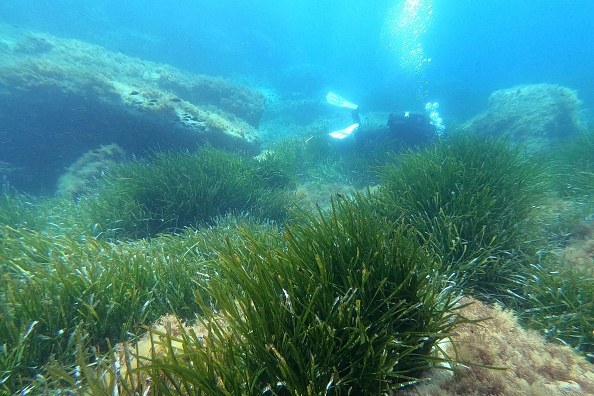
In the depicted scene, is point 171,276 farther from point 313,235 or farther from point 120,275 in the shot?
point 313,235

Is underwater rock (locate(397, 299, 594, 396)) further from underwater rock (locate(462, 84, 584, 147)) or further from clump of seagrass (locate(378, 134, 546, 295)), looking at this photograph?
underwater rock (locate(462, 84, 584, 147))

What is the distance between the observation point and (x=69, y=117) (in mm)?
10320

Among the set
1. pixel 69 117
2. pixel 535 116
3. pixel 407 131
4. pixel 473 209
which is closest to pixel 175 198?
pixel 473 209

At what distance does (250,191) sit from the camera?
290 inches

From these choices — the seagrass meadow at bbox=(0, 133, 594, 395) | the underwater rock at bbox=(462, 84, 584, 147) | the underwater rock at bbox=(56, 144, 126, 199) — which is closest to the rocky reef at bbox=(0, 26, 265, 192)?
the underwater rock at bbox=(56, 144, 126, 199)

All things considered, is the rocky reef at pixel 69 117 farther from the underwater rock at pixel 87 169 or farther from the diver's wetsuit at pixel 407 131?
the diver's wetsuit at pixel 407 131

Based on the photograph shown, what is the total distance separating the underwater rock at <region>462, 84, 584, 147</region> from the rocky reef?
39.9ft

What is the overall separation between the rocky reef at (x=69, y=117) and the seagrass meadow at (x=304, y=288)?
4297mm

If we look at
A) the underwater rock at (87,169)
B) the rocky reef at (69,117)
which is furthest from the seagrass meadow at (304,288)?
the rocky reef at (69,117)

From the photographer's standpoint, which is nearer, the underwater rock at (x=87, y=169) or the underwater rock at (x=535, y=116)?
the underwater rock at (x=87, y=169)

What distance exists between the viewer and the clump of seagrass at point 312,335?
1.48m

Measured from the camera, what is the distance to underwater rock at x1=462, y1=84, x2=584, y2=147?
38.5ft

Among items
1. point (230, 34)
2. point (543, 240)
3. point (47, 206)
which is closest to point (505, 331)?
point (543, 240)

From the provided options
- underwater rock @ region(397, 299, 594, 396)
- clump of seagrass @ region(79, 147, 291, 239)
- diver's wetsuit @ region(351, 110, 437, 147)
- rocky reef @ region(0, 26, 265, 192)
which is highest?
rocky reef @ region(0, 26, 265, 192)
